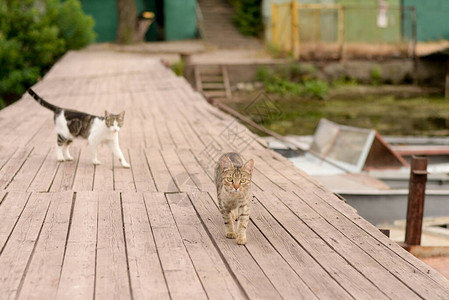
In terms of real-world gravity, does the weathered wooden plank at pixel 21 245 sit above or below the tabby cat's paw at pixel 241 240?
above

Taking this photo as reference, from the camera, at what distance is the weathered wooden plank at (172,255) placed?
3.28 metres

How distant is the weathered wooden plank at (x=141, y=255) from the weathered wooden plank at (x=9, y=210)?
75cm

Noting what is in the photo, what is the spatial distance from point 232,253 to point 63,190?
6.49 ft

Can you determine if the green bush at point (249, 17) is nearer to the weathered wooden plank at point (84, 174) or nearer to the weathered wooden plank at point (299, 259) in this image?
the weathered wooden plank at point (84, 174)

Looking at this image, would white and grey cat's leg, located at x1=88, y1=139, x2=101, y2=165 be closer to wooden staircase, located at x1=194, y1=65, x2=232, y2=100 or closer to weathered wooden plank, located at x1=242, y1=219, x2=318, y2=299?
weathered wooden plank, located at x1=242, y1=219, x2=318, y2=299

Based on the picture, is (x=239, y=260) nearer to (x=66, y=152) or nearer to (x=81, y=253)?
(x=81, y=253)

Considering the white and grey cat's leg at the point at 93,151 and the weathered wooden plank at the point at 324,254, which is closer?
the weathered wooden plank at the point at 324,254

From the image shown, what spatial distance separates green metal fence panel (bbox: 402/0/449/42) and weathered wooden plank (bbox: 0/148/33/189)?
21581 mm

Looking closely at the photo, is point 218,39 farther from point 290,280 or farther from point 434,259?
Result: point 290,280

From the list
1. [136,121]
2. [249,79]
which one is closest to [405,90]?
[249,79]

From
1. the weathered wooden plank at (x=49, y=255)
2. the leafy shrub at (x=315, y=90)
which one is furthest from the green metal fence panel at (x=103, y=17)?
the weathered wooden plank at (x=49, y=255)

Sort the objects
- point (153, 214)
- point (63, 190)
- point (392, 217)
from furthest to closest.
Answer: point (392, 217), point (63, 190), point (153, 214)

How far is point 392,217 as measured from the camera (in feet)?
28.5

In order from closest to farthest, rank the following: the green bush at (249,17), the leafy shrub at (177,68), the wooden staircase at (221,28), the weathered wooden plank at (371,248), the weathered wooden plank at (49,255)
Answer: the weathered wooden plank at (49,255) < the weathered wooden plank at (371,248) < the leafy shrub at (177,68) < the wooden staircase at (221,28) < the green bush at (249,17)
